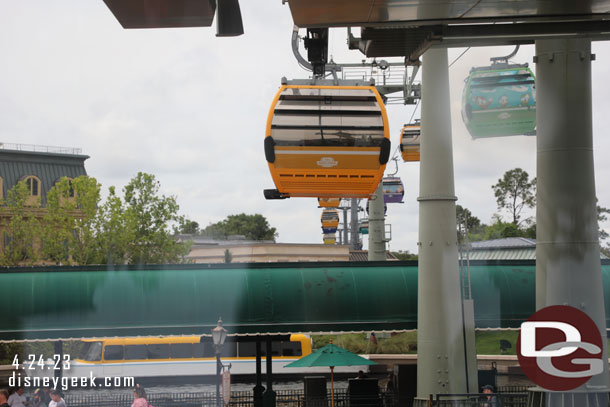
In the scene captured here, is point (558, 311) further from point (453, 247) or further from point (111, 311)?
point (111, 311)

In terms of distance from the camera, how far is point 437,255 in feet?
41.5

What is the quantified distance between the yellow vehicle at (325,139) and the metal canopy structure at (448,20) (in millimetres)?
4448

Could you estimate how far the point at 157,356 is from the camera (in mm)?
35500

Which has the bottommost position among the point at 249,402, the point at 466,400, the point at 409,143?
the point at 249,402

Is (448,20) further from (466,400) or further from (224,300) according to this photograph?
(224,300)

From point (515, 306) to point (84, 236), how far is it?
3451 cm

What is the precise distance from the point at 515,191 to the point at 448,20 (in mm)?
4799

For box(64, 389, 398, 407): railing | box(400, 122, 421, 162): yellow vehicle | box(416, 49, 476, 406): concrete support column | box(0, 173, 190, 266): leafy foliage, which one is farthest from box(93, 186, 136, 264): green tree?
box(416, 49, 476, 406): concrete support column

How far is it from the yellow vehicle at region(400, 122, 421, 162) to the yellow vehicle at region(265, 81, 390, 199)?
37.1 ft

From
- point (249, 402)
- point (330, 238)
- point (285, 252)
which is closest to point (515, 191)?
point (249, 402)

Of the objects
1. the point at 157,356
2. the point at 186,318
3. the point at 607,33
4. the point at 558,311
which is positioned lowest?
the point at 157,356

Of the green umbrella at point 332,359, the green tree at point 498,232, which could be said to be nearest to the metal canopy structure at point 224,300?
the green tree at point 498,232

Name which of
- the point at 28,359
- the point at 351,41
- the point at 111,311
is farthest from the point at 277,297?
the point at 28,359

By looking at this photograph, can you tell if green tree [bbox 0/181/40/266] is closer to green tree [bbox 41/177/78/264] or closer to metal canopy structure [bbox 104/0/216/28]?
green tree [bbox 41/177/78/264]
